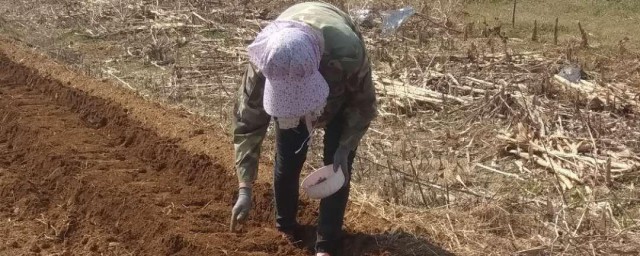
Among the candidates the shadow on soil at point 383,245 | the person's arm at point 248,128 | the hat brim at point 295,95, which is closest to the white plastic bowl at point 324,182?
the person's arm at point 248,128

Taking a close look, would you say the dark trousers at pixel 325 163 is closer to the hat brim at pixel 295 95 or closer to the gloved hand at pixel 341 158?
the gloved hand at pixel 341 158

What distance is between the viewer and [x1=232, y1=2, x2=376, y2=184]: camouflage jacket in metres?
3.38

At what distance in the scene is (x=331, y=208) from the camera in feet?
13.0

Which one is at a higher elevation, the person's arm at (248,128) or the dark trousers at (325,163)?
the person's arm at (248,128)

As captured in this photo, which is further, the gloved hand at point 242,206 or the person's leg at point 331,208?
the person's leg at point 331,208

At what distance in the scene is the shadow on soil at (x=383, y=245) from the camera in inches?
168

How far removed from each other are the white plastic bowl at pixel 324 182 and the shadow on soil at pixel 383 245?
771mm

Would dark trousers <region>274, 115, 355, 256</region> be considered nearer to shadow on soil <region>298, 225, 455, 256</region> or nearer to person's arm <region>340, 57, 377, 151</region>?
person's arm <region>340, 57, 377, 151</region>

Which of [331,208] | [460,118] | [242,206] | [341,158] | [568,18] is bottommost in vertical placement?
[568,18]

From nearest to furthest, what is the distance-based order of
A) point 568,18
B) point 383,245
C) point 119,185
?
point 383,245, point 119,185, point 568,18

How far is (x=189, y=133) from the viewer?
6.48 m

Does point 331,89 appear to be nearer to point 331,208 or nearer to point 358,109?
point 358,109

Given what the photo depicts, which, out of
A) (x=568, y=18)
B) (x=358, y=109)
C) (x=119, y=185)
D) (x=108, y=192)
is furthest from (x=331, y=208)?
(x=568, y=18)

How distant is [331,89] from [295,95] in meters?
0.33
